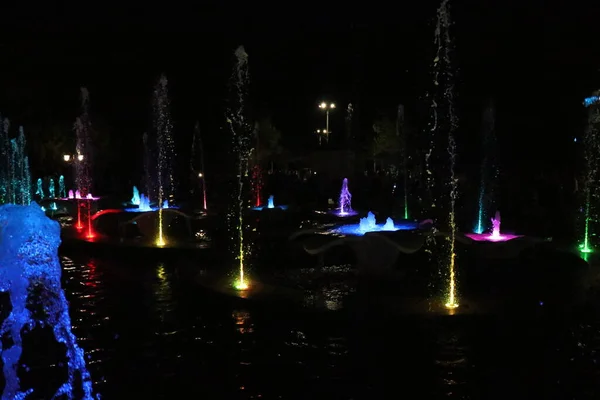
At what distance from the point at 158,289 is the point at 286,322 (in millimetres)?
2969

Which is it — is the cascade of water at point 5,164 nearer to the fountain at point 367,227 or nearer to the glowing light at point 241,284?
the fountain at point 367,227

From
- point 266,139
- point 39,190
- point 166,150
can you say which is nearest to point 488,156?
point 266,139

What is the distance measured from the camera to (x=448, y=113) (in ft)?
92.2

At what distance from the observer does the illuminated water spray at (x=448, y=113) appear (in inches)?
429

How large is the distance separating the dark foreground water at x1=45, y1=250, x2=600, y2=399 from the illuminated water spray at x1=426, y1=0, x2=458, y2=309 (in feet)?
4.54

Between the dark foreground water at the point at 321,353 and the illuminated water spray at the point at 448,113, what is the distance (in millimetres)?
1385

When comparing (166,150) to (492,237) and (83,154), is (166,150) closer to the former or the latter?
(83,154)

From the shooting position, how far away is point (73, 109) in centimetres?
3588

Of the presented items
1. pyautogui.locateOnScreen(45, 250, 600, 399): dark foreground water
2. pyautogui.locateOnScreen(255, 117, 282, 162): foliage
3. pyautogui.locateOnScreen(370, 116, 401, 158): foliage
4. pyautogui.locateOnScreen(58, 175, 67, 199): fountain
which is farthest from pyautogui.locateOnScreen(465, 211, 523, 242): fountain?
pyautogui.locateOnScreen(255, 117, 282, 162): foliage

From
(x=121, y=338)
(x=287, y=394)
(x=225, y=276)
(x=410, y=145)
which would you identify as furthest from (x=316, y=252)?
(x=410, y=145)

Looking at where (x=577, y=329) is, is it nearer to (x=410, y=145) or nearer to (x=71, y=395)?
(x=71, y=395)

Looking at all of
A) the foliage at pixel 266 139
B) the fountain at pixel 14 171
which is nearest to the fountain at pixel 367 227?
the fountain at pixel 14 171

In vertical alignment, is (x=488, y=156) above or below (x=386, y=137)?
below

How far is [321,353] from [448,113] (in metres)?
23.3
